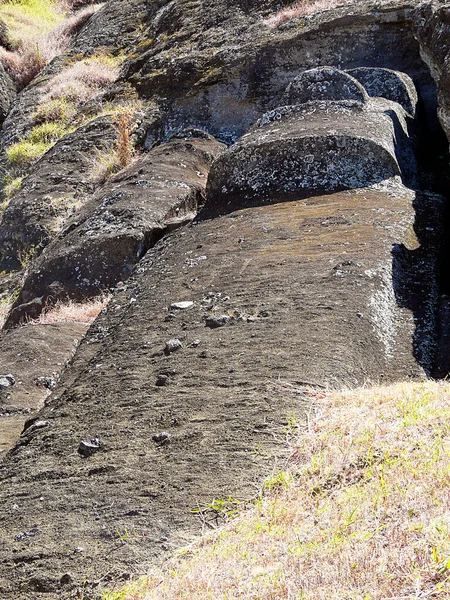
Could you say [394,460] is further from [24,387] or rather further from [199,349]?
[24,387]

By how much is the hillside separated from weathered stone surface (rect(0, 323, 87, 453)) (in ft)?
0.08

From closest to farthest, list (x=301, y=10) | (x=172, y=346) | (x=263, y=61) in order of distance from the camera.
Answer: (x=172, y=346), (x=263, y=61), (x=301, y=10)

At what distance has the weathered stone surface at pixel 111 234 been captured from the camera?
9.73 metres

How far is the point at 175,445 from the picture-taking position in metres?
4.64

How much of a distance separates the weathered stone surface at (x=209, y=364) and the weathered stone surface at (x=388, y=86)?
4047mm

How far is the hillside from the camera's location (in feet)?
12.3

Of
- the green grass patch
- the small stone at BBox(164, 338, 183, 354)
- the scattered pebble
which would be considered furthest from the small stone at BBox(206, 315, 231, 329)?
the green grass patch

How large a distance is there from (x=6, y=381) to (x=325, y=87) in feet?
18.9

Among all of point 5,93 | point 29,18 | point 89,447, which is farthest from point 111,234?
point 29,18

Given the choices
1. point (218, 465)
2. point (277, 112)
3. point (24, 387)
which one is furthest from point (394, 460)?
point (277, 112)

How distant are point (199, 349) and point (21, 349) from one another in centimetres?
276

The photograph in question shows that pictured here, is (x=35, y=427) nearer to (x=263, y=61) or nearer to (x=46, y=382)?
(x=46, y=382)

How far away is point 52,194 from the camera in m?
13.8

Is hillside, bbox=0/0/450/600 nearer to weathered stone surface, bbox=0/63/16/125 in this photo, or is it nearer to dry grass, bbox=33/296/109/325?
dry grass, bbox=33/296/109/325
